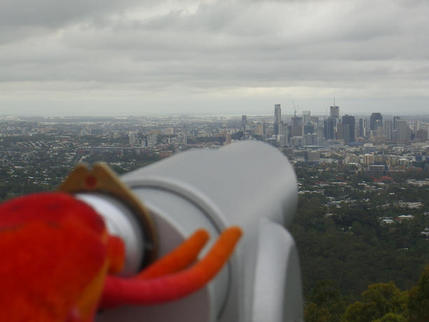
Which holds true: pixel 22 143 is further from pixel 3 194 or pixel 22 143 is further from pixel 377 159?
pixel 377 159

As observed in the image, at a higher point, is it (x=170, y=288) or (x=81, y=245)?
(x=81, y=245)

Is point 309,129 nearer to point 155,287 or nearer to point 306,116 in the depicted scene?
point 306,116

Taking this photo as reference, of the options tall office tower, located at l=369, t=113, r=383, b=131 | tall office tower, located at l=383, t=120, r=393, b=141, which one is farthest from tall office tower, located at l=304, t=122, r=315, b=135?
tall office tower, located at l=369, t=113, r=383, b=131

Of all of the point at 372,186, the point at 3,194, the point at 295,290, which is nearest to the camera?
the point at 295,290

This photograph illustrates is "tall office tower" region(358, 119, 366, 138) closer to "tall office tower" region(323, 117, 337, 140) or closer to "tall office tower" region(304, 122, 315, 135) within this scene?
"tall office tower" region(323, 117, 337, 140)

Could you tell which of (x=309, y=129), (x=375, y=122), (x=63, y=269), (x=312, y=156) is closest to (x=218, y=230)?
(x=63, y=269)

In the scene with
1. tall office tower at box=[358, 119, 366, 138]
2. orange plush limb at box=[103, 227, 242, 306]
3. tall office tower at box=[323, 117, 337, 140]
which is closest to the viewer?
orange plush limb at box=[103, 227, 242, 306]

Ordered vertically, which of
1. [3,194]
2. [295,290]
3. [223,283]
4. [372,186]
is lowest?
[372,186]

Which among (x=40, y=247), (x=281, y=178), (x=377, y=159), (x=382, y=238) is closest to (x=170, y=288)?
(x=40, y=247)

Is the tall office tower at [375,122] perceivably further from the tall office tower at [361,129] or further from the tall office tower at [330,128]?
the tall office tower at [330,128]
